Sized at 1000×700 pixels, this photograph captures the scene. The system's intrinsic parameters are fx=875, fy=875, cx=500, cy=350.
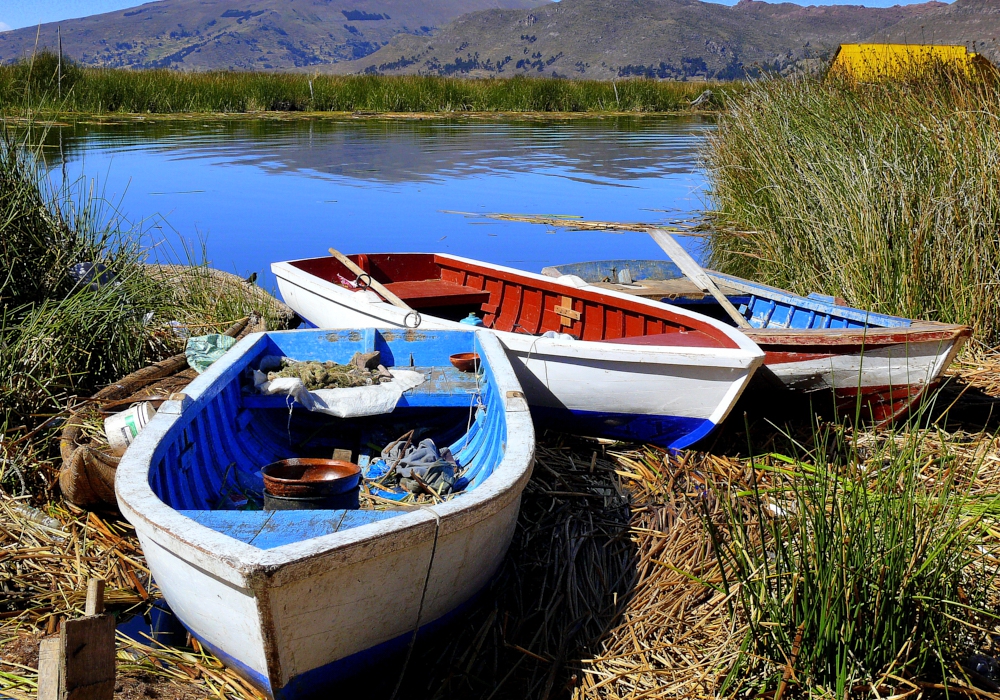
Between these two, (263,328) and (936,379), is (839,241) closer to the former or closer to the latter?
(936,379)

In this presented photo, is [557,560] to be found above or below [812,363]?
below

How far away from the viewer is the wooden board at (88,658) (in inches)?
79.0

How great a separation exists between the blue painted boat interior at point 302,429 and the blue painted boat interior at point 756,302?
2081 mm

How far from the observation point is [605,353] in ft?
14.9

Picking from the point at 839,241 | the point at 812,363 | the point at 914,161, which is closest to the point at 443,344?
the point at 812,363

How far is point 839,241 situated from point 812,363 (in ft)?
6.35

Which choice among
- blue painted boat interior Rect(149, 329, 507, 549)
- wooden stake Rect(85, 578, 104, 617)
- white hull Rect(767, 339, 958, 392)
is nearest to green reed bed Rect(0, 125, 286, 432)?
blue painted boat interior Rect(149, 329, 507, 549)

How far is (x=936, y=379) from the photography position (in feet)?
15.2

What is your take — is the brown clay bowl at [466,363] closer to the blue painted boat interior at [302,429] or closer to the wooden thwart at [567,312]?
the blue painted boat interior at [302,429]

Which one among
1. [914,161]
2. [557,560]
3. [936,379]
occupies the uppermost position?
[914,161]

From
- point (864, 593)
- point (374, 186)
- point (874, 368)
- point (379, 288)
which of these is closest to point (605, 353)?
point (874, 368)

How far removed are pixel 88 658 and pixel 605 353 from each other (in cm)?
300

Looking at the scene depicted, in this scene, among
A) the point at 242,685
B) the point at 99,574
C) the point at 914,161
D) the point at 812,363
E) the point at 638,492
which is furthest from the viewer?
the point at 914,161

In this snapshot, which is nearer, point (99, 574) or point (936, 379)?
point (99, 574)
